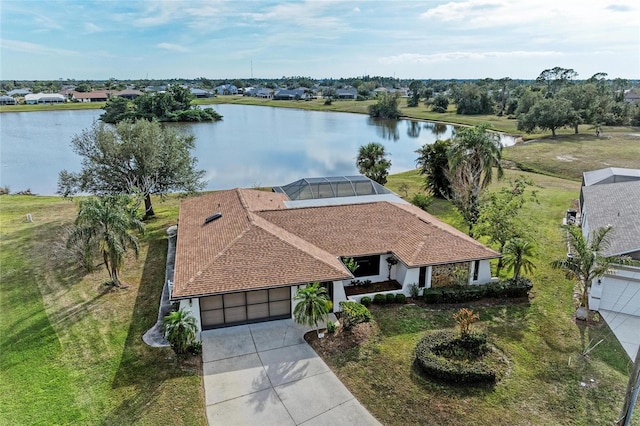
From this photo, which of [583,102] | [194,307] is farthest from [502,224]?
[583,102]

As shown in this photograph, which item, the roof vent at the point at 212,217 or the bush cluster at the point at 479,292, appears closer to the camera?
the bush cluster at the point at 479,292

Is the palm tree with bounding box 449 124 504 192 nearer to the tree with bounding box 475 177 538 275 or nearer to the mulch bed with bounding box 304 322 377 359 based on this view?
the tree with bounding box 475 177 538 275

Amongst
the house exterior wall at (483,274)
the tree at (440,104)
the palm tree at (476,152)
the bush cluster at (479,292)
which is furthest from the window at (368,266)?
the tree at (440,104)

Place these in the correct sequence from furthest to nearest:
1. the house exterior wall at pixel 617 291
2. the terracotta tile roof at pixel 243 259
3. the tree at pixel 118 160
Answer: the tree at pixel 118 160, the house exterior wall at pixel 617 291, the terracotta tile roof at pixel 243 259

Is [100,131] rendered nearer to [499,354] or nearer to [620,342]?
[499,354]

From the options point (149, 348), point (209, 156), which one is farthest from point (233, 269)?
point (209, 156)

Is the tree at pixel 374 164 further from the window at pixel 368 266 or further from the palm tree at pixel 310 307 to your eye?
the palm tree at pixel 310 307
